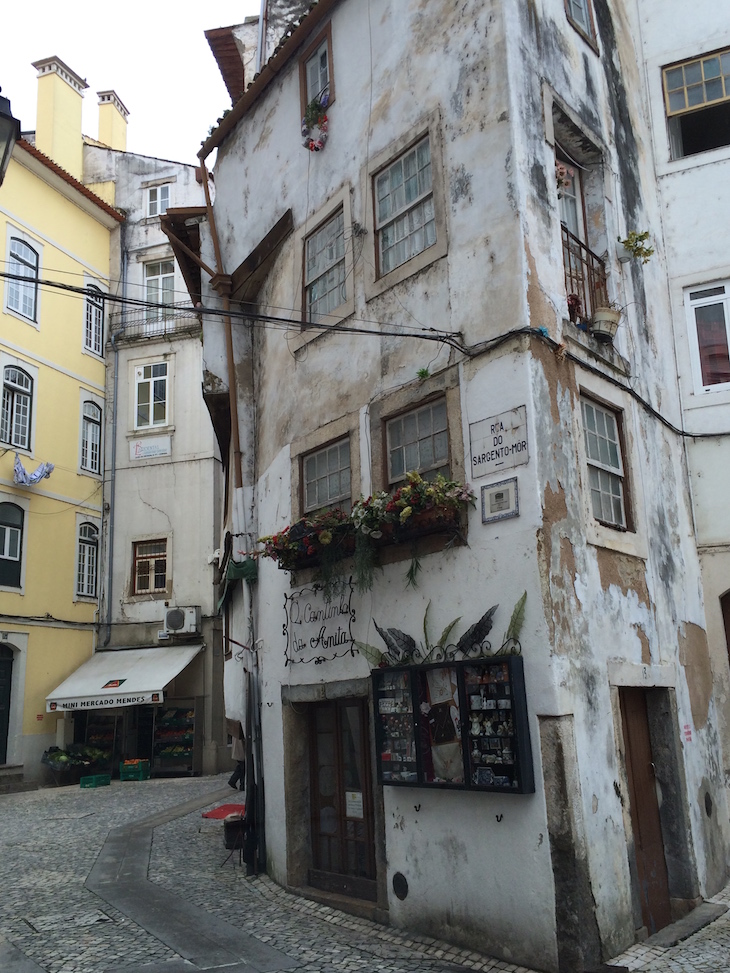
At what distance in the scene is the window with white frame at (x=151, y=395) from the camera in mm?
24328

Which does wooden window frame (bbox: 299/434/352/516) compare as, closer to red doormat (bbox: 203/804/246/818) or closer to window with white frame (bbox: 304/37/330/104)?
window with white frame (bbox: 304/37/330/104)

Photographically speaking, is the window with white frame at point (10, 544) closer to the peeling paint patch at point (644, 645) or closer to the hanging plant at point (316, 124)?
the hanging plant at point (316, 124)

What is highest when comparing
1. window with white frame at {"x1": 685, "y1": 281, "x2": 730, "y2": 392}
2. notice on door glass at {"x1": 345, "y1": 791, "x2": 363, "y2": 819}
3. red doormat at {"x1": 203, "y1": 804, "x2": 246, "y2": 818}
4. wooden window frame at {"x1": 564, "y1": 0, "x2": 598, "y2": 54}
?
wooden window frame at {"x1": 564, "y1": 0, "x2": 598, "y2": 54}

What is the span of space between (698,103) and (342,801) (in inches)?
359

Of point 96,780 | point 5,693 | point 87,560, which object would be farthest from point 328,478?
A: point 87,560

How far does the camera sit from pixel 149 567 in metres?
23.6

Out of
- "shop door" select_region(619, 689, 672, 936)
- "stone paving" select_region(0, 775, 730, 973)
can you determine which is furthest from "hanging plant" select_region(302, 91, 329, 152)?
"stone paving" select_region(0, 775, 730, 973)

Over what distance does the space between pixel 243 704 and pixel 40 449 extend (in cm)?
1313

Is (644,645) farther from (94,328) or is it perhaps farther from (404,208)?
(94,328)

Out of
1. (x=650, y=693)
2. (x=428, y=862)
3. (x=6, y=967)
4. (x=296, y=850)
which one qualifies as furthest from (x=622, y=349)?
(x=6, y=967)

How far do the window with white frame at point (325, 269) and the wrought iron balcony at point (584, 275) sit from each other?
242 cm

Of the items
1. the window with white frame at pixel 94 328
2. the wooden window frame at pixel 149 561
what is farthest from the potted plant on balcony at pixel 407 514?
the window with white frame at pixel 94 328

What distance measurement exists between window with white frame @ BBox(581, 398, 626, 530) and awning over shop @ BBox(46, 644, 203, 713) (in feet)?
47.7

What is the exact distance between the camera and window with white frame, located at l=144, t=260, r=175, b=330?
24891 millimetres
